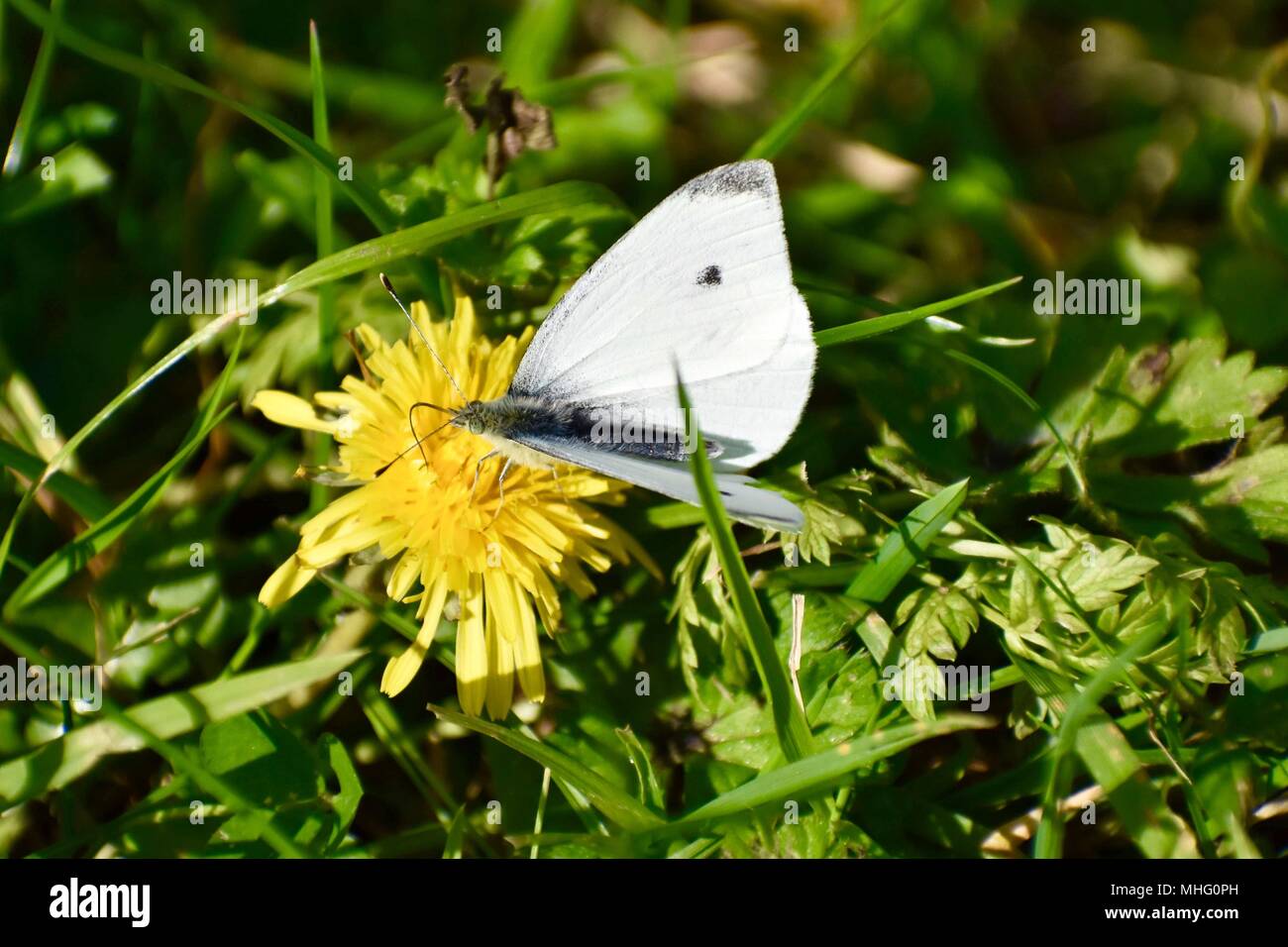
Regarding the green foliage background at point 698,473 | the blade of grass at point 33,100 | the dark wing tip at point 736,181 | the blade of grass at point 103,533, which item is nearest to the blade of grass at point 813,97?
the green foliage background at point 698,473

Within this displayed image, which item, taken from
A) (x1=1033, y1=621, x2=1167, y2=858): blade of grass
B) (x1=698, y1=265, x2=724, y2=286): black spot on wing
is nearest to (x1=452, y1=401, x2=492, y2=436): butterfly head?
(x1=698, y1=265, x2=724, y2=286): black spot on wing

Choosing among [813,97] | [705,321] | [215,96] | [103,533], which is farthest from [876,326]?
[103,533]

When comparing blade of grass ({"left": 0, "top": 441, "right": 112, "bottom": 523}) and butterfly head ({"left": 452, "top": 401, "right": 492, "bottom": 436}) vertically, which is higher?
butterfly head ({"left": 452, "top": 401, "right": 492, "bottom": 436})

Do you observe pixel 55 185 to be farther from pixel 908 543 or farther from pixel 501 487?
pixel 908 543

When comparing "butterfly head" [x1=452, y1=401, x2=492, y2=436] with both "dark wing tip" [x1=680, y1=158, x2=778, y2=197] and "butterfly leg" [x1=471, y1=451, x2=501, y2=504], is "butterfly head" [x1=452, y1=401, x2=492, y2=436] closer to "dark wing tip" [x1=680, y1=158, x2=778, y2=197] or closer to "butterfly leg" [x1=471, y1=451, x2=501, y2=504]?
"butterfly leg" [x1=471, y1=451, x2=501, y2=504]
